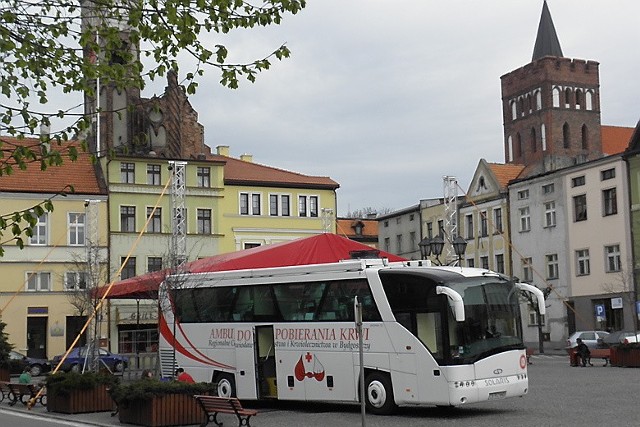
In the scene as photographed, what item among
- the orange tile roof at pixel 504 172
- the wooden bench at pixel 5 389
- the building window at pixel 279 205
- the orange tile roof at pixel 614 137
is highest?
the orange tile roof at pixel 614 137

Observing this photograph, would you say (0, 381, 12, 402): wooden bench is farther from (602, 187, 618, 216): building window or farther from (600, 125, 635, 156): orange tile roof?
(600, 125, 635, 156): orange tile roof

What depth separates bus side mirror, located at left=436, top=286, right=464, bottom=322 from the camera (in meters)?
20.7

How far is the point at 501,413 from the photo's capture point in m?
22.2

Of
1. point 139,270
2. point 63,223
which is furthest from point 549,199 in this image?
point 63,223

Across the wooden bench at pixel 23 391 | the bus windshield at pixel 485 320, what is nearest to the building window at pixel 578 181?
the wooden bench at pixel 23 391

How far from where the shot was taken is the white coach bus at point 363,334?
21.5 m

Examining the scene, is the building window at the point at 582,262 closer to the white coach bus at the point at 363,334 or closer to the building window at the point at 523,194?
the building window at the point at 523,194

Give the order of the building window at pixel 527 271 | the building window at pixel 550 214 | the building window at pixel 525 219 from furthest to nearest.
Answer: the building window at pixel 525 219 → the building window at pixel 527 271 → the building window at pixel 550 214

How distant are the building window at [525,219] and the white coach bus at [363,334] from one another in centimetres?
4206

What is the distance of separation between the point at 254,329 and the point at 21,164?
43.3 ft

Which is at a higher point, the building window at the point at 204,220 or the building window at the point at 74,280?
the building window at the point at 204,220

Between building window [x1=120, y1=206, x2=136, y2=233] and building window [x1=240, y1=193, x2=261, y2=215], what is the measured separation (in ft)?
23.7

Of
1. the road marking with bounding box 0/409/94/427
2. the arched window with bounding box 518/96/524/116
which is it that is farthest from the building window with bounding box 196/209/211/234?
the arched window with bounding box 518/96/524/116

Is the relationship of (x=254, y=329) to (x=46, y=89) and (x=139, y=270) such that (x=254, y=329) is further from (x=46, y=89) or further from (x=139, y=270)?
(x=139, y=270)
